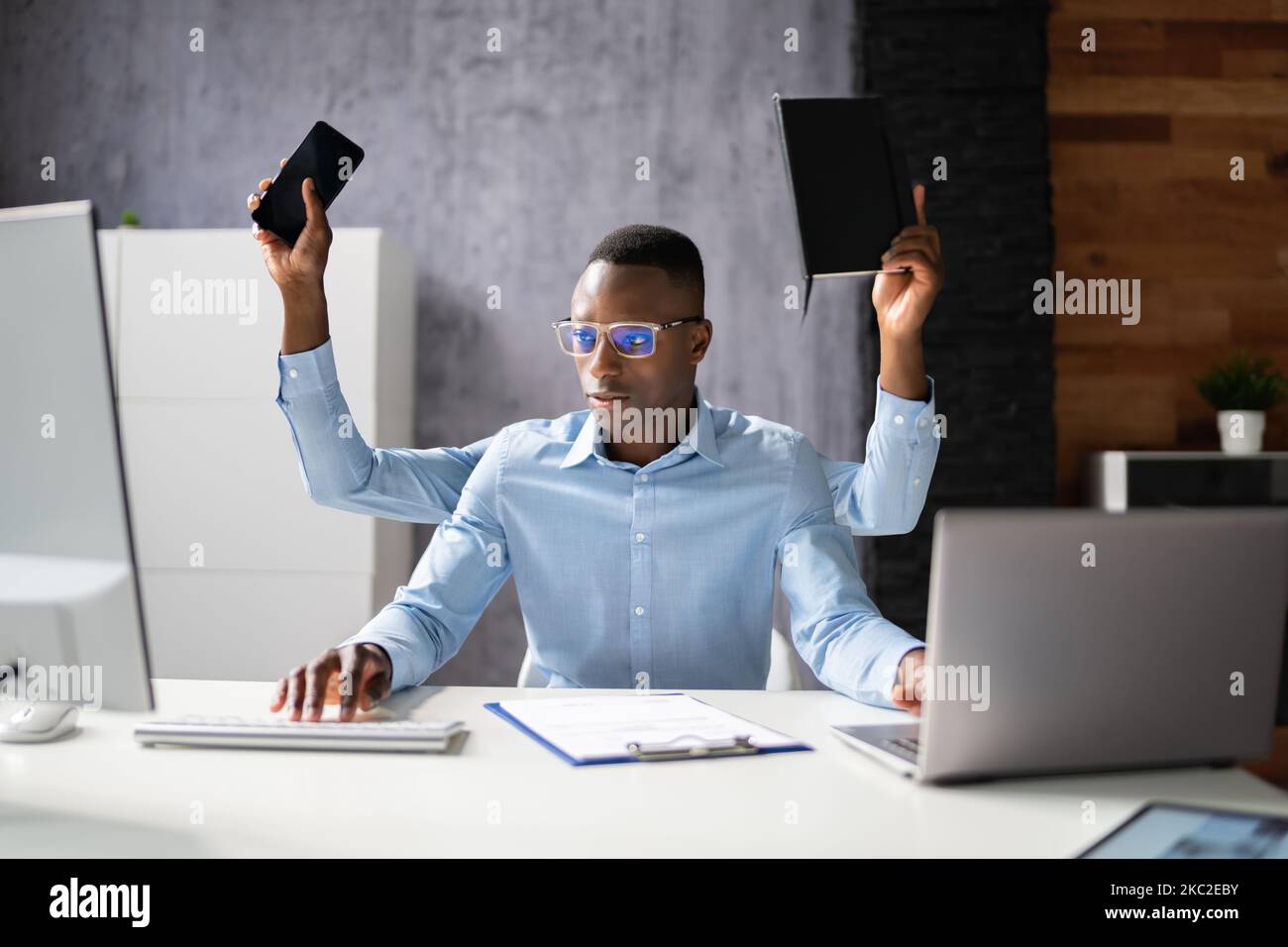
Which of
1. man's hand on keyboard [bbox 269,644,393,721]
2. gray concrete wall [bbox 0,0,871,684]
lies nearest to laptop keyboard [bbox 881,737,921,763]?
man's hand on keyboard [bbox 269,644,393,721]

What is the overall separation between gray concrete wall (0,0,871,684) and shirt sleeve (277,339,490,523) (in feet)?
5.73

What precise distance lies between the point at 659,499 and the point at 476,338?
2157 mm

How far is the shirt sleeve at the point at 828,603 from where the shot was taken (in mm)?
1425

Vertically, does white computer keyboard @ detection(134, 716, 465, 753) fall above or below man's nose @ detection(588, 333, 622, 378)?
below

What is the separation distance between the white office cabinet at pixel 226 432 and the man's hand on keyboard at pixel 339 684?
201 centimetres

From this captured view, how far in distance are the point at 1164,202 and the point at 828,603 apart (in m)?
2.80

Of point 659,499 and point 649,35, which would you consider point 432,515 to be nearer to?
point 659,499

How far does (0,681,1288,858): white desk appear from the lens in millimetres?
876

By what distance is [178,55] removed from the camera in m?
3.81

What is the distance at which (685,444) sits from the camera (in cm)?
183

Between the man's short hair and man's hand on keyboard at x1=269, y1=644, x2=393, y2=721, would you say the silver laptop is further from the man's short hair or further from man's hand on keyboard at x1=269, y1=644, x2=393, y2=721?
the man's short hair

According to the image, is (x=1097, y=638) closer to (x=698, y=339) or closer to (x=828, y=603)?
(x=828, y=603)

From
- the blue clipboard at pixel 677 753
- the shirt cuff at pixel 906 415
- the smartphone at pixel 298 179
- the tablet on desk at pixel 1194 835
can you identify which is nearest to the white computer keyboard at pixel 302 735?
the blue clipboard at pixel 677 753

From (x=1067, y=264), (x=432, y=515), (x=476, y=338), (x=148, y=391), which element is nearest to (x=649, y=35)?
(x=476, y=338)
